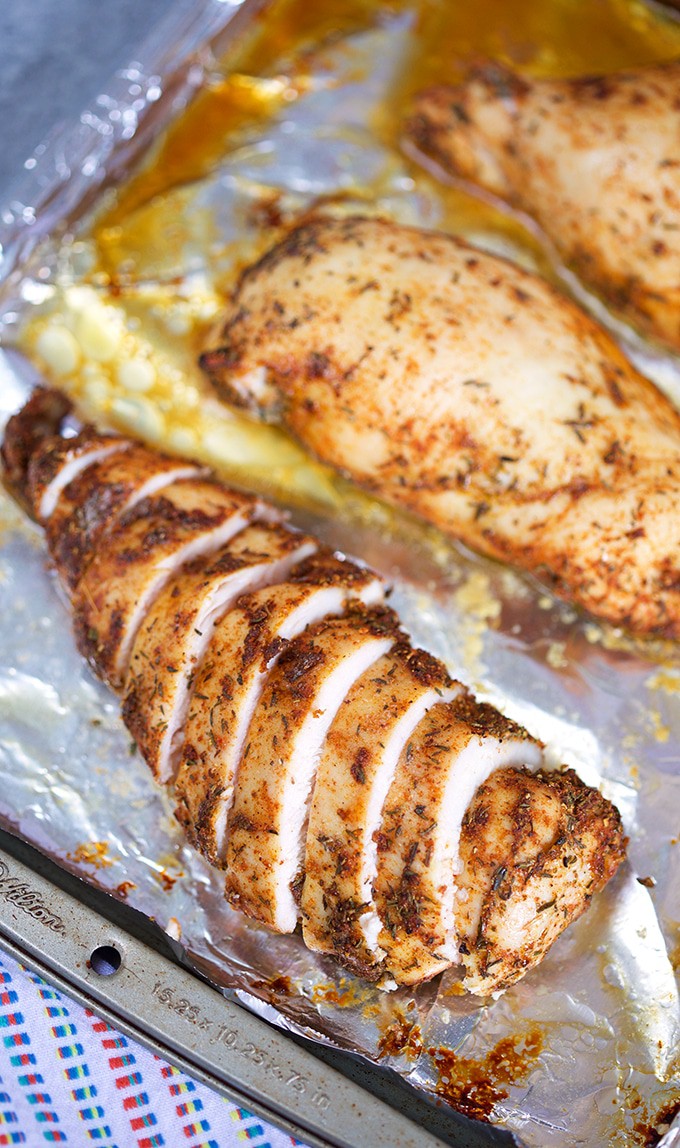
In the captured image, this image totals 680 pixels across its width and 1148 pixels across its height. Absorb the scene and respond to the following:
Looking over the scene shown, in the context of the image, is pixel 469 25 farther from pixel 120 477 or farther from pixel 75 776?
pixel 75 776

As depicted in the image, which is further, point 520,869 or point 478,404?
point 478,404

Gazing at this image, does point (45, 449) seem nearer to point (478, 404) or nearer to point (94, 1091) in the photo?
point (478, 404)

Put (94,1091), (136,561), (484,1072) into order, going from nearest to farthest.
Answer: (94,1091)
(484,1072)
(136,561)

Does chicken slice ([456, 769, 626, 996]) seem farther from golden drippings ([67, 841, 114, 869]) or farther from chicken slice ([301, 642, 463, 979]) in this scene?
golden drippings ([67, 841, 114, 869])

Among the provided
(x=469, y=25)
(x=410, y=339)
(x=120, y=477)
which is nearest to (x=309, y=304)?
(x=410, y=339)

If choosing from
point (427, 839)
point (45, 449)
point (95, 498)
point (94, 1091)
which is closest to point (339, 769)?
point (427, 839)

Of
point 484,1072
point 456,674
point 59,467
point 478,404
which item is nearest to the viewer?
point 484,1072

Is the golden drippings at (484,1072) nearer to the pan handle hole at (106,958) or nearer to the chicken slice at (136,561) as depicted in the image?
the pan handle hole at (106,958)

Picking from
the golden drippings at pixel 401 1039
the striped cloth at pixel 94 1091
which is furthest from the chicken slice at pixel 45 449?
the golden drippings at pixel 401 1039
